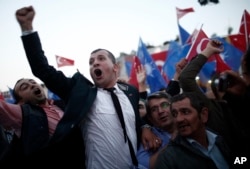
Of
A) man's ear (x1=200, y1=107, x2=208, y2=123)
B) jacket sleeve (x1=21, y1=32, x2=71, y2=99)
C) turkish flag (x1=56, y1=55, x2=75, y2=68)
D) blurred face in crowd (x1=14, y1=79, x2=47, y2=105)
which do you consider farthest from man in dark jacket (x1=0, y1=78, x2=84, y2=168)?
turkish flag (x1=56, y1=55, x2=75, y2=68)

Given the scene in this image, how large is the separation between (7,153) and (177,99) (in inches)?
70.0

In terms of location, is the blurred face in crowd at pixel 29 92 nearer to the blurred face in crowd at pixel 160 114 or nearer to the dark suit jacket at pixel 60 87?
the dark suit jacket at pixel 60 87

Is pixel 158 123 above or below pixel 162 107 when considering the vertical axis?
below

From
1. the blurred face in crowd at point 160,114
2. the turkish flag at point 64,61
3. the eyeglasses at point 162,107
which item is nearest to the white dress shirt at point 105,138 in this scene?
the blurred face in crowd at point 160,114

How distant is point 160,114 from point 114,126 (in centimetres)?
85

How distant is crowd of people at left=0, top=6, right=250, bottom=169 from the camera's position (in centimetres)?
234

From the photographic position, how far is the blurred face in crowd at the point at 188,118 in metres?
2.42

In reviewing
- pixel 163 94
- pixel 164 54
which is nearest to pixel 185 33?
pixel 164 54

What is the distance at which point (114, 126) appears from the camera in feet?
8.15

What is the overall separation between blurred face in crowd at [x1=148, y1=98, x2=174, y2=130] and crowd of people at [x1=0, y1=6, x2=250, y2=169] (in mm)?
181

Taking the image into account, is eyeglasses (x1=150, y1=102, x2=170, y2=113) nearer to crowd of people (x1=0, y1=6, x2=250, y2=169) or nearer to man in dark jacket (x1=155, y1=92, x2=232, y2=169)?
crowd of people (x1=0, y1=6, x2=250, y2=169)

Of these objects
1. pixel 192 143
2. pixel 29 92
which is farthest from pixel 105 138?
pixel 29 92

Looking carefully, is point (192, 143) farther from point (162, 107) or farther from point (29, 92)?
point (29, 92)

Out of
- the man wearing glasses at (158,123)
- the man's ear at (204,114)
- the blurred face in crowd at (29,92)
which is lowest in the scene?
the man wearing glasses at (158,123)
